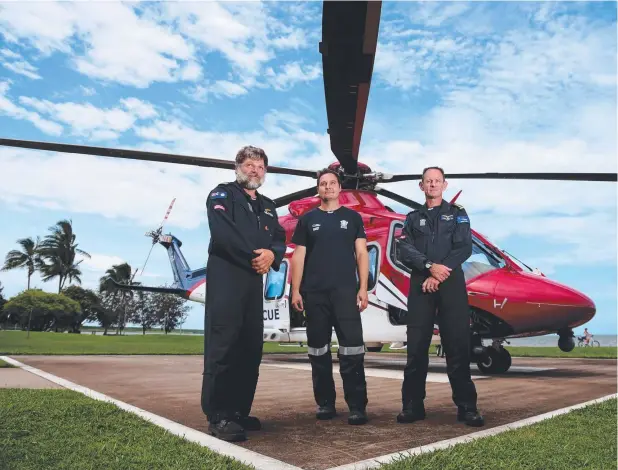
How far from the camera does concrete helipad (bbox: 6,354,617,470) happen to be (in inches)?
111

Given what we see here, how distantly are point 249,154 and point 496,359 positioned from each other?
18.3 ft

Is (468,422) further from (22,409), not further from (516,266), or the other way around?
(516,266)

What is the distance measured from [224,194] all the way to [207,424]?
152 centimetres

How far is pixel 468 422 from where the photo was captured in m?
3.38

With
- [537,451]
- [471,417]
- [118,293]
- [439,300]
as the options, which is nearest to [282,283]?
[439,300]

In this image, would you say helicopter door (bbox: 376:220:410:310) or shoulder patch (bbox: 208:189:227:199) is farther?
helicopter door (bbox: 376:220:410:310)

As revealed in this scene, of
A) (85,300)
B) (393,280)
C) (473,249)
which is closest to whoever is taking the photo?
(473,249)

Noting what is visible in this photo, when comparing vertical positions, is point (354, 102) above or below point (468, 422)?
above

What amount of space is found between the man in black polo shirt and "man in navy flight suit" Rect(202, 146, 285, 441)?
0.42 meters

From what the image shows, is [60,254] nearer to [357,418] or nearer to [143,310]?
[143,310]

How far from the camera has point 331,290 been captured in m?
3.58

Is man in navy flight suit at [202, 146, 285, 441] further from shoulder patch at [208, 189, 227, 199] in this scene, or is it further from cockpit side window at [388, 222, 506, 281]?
cockpit side window at [388, 222, 506, 281]

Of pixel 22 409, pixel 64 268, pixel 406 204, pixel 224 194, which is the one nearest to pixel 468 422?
pixel 224 194

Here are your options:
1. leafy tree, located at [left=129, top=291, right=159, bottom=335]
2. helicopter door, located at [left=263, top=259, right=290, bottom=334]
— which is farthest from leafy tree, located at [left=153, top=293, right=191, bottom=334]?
helicopter door, located at [left=263, top=259, right=290, bottom=334]
